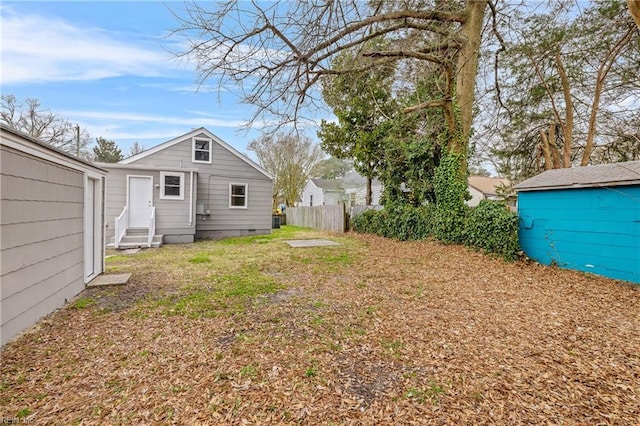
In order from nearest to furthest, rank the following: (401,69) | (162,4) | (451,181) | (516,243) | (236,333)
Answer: (236,333)
(162,4)
(516,243)
(451,181)
(401,69)

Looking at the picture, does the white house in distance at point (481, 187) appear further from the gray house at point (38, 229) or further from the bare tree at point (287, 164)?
the gray house at point (38, 229)

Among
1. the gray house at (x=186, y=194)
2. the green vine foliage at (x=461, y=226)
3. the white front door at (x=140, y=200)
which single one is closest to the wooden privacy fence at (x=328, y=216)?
the green vine foliage at (x=461, y=226)

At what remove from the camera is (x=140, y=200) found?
1055cm

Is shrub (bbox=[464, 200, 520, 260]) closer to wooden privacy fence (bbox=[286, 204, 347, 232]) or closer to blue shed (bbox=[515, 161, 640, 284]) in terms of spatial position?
blue shed (bbox=[515, 161, 640, 284])

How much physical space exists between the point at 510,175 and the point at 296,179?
46.7ft

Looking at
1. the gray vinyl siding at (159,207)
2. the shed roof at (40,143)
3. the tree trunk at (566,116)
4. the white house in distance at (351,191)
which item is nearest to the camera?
the shed roof at (40,143)

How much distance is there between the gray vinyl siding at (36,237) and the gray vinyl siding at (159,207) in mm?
6407

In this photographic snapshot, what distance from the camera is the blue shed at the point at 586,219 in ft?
16.8

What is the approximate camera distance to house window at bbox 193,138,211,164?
11977mm

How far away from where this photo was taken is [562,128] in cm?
1009

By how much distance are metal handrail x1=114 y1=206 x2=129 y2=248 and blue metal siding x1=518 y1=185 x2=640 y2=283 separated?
1133cm

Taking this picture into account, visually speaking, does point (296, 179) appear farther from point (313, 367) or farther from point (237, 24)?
point (313, 367)

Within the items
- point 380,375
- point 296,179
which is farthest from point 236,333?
point 296,179

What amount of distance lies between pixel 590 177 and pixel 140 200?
1249 centimetres
